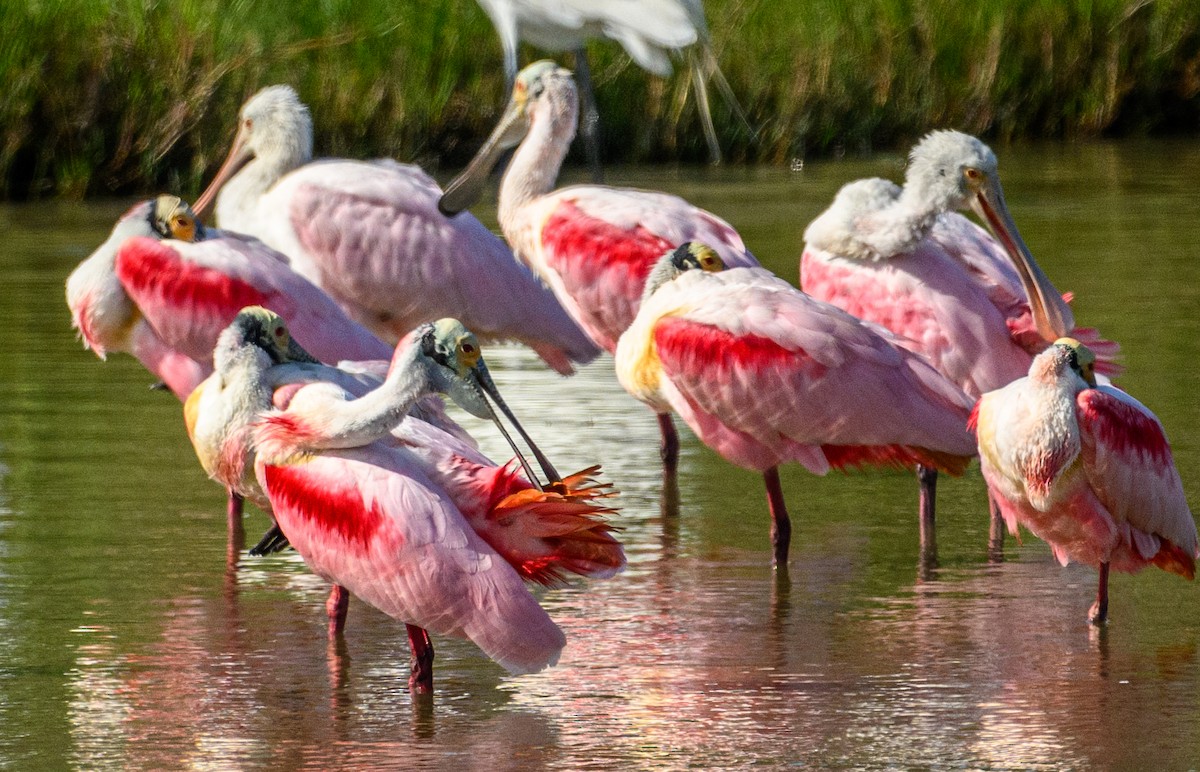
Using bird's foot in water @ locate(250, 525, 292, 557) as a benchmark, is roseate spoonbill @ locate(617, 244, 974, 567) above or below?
above

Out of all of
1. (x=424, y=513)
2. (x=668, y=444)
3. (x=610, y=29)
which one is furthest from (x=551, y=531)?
(x=610, y=29)

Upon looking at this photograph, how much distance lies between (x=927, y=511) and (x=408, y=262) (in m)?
2.51

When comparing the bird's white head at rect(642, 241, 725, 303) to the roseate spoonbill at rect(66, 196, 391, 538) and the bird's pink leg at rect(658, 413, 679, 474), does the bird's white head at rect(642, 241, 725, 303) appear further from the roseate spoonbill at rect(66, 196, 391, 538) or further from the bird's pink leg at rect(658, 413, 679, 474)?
the roseate spoonbill at rect(66, 196, 391, 538)

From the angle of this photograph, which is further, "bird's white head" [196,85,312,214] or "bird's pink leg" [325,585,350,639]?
"bird's white head" [196,85,312,214]

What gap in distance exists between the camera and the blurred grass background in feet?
48.1

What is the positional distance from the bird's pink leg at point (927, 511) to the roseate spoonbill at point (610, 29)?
3.61 m

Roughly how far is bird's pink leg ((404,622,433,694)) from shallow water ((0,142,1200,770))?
41mm

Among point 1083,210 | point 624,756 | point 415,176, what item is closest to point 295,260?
point 415,176

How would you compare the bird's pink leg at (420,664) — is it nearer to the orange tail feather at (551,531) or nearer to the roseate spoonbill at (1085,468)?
the orange tail feather at (551,531)

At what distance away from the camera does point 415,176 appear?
28.5 feet

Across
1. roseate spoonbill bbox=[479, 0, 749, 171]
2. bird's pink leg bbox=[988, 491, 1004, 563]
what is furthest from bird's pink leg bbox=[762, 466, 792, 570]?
roseate spoonbill bbox=[479, 0, 749, 171]

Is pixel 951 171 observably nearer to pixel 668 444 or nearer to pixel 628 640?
pixel 668 444

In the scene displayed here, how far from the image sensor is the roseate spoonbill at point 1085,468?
5551 millimetres

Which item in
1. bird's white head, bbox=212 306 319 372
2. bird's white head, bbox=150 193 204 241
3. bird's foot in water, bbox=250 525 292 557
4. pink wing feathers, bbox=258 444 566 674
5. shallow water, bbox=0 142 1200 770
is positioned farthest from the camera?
bird's white head, bbox=150 193 204 241
